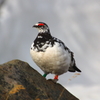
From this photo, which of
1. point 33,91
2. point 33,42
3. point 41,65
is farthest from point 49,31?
point 33,91

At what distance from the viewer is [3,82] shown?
4328 mm

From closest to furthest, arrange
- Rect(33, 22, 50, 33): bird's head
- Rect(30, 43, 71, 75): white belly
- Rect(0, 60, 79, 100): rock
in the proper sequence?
1. Rect(0, 60, 79, 100): rock
2. Rect(30, 43, 71, 75): white belly
3. Rect(33, 22, 50, 33): bird's head

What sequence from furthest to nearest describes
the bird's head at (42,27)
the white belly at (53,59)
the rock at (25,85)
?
the bird's head at (42,27) → the white belly at (53,59) → the rock at (25,85)

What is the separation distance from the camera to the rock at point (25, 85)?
4.17m

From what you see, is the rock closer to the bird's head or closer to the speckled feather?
the speckled feather

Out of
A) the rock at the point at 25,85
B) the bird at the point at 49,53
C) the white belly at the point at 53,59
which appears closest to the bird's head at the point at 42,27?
the bird at the point at 49,53

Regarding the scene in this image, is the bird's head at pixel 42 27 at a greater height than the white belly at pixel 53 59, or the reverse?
the bird's head at pixel 42 27

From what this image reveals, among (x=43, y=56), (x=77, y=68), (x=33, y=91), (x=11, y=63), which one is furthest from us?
(x=77, y=68)

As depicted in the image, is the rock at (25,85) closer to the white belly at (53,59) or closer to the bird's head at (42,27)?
the white belly at (53,59)

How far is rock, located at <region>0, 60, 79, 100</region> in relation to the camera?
13.7ft

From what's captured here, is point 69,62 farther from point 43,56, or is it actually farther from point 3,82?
point 3,82

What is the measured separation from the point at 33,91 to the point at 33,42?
1850 mm

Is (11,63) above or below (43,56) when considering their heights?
below

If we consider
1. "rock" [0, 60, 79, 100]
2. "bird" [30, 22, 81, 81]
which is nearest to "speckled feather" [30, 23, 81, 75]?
"bird" [30, 22, 81, 81]
